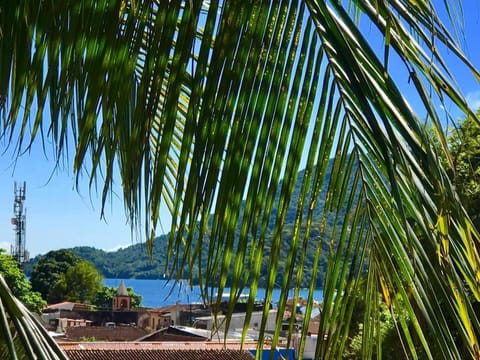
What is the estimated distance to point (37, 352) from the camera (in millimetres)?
840

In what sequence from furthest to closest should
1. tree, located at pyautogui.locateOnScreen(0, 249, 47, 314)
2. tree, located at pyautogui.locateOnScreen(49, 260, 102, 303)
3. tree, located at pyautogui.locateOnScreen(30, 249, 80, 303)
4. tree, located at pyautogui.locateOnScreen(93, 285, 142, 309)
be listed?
1. tree, located at pyautogui.locateOnScreen(93, 285, 142, 309)
2. tree, located at pyautogui.locateOnScreen(49, 260, 102, 303)
3. tree, located at pyautogui.locateOnScreen(30, 249, 80, 303)
4. tree, located at pyautogui.locateOnScreen(0, 249, 47, 314)

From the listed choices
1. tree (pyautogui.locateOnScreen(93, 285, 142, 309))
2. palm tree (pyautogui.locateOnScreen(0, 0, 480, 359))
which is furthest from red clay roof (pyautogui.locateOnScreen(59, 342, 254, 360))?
tree (pyautogui.locateOnScreen(93, 285, 142, 309))

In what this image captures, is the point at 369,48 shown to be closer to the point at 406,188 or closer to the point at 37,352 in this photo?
the point at 406,188

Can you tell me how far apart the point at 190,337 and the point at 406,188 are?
83.5 ft

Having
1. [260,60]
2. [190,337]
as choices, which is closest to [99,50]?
[260,60]

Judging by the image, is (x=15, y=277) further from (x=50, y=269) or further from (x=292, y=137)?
(x=292, y=137)

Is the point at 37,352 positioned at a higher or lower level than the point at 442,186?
lower

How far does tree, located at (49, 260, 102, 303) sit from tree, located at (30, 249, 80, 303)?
294mm

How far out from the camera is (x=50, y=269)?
5016 centimetres

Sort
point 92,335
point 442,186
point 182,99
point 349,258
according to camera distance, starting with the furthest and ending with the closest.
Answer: point 92,335 → point 182,99 → point 349,258 → point 442,186

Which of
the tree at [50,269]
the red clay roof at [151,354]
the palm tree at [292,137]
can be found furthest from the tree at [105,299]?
the palm tree at [292,137]

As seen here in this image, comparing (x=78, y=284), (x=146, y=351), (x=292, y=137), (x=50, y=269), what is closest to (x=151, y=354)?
(x=146, y=351)

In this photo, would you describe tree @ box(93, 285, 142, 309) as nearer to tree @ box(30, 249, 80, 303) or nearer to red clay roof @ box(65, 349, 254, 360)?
tree @ box(30, 249, 80, 303)

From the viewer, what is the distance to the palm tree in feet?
1.92
